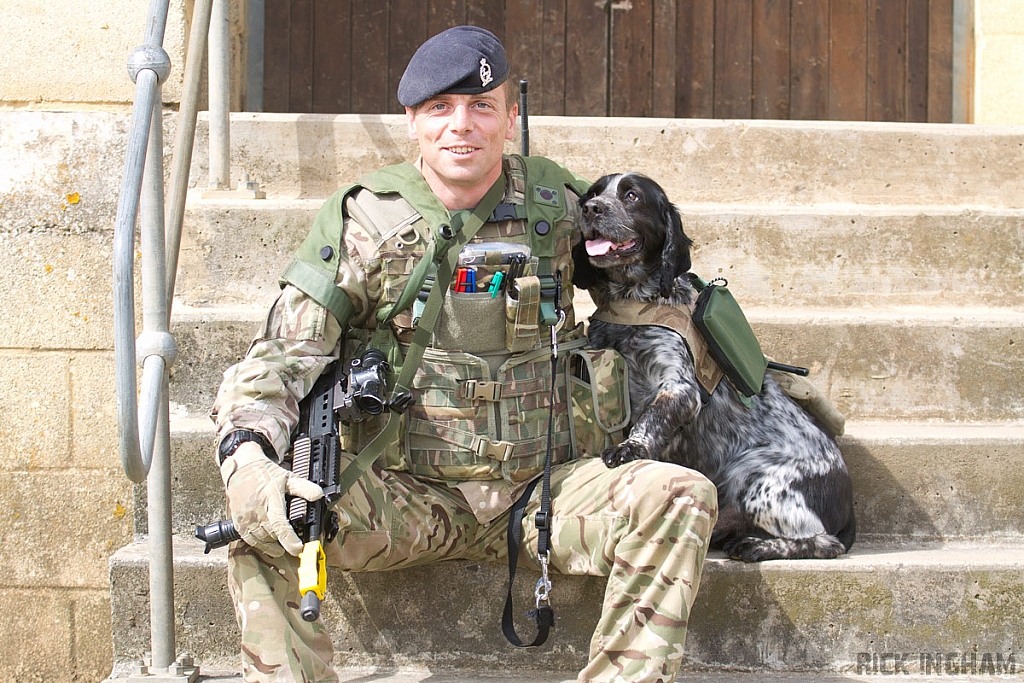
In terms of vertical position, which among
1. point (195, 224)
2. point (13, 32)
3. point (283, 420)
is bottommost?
point (283, 420)

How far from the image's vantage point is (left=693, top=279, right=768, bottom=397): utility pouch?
10.3 feet

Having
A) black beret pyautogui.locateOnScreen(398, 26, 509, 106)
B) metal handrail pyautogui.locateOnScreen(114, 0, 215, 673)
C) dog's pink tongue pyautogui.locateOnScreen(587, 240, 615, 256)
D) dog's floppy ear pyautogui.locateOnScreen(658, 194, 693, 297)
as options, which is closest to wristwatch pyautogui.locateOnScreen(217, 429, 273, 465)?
metal handrail pyautogui.locateOnScreen(114, 0, 215, 673)

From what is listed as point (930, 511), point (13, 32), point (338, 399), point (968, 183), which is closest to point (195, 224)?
point (13, 32)

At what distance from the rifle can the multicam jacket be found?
A: 0.06 meters

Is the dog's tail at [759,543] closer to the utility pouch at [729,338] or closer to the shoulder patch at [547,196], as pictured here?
the utility pouch at [729,338]

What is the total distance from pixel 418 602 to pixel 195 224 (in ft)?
5.28

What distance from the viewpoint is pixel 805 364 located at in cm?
369

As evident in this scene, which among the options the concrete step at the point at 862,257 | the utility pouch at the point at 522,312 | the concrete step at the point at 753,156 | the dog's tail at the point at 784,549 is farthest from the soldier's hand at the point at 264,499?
the concrete step at the point at 753,156

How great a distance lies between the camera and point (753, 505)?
3072mm

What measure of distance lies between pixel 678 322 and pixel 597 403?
41 cm

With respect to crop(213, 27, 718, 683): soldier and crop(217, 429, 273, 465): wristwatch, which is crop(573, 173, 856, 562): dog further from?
crop(217, 429, 273, 465): wristwatch

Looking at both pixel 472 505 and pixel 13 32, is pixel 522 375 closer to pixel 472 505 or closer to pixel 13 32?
pixel 472 505

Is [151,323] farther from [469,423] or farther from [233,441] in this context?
[469,423]

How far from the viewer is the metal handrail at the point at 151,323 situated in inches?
97.9
